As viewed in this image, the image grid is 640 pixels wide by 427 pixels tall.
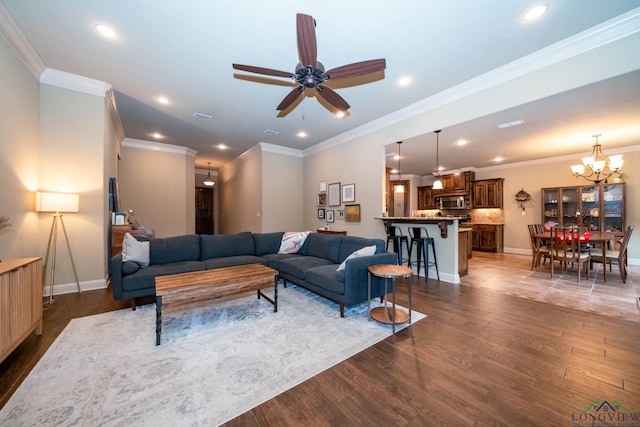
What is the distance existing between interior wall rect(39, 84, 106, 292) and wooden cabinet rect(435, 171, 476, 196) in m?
9.40

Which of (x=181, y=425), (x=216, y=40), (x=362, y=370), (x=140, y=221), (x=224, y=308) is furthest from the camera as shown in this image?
(x=140, y=221)

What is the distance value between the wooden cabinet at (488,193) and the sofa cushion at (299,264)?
6828mm

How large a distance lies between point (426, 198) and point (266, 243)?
7.14 m

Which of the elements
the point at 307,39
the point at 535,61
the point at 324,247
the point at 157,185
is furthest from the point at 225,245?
the point at 535,61

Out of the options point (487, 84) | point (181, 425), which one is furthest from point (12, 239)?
point (487, 84)

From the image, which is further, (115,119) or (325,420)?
(115,119)

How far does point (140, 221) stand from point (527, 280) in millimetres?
9086

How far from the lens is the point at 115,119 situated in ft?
15.6

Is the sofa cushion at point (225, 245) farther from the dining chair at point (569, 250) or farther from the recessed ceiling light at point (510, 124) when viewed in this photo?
the dining chair at point (569, 250)

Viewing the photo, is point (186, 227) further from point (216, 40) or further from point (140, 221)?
point (216, 40)

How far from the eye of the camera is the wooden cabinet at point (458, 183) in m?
8.16

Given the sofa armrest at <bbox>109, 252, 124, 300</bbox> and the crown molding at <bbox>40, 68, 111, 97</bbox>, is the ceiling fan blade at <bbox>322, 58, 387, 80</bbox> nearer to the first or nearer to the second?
the sofa armrest at <bbox>109, 252, 124, 300</bbox>

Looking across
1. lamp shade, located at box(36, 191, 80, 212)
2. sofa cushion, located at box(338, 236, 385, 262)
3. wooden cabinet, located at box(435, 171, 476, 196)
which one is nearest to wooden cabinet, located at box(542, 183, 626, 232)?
wooden cabinet, located at box(435, 171, 476, 196)

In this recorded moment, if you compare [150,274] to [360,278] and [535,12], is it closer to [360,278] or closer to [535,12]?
[360,278]
